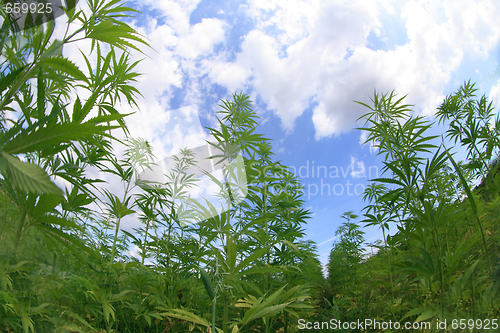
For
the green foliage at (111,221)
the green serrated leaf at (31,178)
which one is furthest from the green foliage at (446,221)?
the green serrated leaf at (31,178)

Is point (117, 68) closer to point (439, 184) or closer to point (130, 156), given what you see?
point (130, 156)

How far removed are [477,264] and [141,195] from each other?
1679 millimetres

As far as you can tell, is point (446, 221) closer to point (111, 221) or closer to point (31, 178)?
point (31, 178)

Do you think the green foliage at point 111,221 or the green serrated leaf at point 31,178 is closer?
the green serrated leaf at point 31,178

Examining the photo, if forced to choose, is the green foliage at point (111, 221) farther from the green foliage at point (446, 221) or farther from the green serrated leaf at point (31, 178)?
the green foliage at point (446, 221)

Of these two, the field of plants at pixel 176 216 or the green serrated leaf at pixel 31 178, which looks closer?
the green serrated leaf at pixel 31 178

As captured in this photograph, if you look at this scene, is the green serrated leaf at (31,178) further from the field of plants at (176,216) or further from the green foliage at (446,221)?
the green foliage at (446,221)

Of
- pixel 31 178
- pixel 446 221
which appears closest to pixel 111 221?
pixel 31 178

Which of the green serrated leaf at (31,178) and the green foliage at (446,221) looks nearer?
the green serrated leaf at (31,178)

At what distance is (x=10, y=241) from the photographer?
2.89 ft

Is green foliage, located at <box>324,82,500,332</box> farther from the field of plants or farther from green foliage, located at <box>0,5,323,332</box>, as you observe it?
green foliage, located at <box>0,5,323,332</box>

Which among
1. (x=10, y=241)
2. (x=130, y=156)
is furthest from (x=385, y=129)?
(x=10, y=241)

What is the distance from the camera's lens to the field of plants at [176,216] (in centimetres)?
61

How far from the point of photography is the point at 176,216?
1.54 meters
